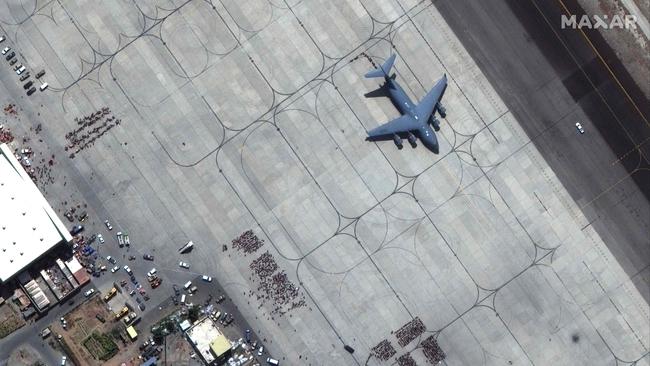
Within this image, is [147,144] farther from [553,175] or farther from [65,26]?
[553,175]

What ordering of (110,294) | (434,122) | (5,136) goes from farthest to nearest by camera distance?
(5,136)
(434,122)
(110,294)

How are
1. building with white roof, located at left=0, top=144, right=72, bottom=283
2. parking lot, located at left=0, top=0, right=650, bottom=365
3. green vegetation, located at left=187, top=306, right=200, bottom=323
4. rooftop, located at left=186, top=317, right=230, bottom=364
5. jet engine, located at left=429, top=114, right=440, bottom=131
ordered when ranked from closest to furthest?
1. building with white roof, located at left=0, top=144, right=72, bottom=283
2. rooftop, located at left=186, top=317, right=230, bottom=364
3. green vegetation, located at left=187, top=306, right=200, bottom=323
4. parking lot, located at left=0, top=0, right=650, bottom=365
5. jet engine, located at left=429, top=114, right=440, bottom=131

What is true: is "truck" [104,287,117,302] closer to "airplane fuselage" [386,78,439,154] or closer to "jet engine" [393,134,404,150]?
"jet engine" [393,134,404,150]

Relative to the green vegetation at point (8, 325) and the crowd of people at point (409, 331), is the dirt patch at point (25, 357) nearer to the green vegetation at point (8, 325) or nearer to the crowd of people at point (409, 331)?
the green vegetation at point (8, 325)

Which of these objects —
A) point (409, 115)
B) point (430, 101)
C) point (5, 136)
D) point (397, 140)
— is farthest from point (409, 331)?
point (5, 136)

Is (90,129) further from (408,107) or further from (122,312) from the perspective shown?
(408,107)

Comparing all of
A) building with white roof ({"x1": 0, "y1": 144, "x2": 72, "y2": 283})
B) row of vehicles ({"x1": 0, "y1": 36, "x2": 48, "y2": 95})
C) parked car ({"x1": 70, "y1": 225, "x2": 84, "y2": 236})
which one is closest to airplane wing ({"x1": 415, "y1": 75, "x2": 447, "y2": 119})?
parked car ({"x1": 70, "y1": 225, "x2": 84, "y2": 236})

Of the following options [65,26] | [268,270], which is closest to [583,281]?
[268,270]
